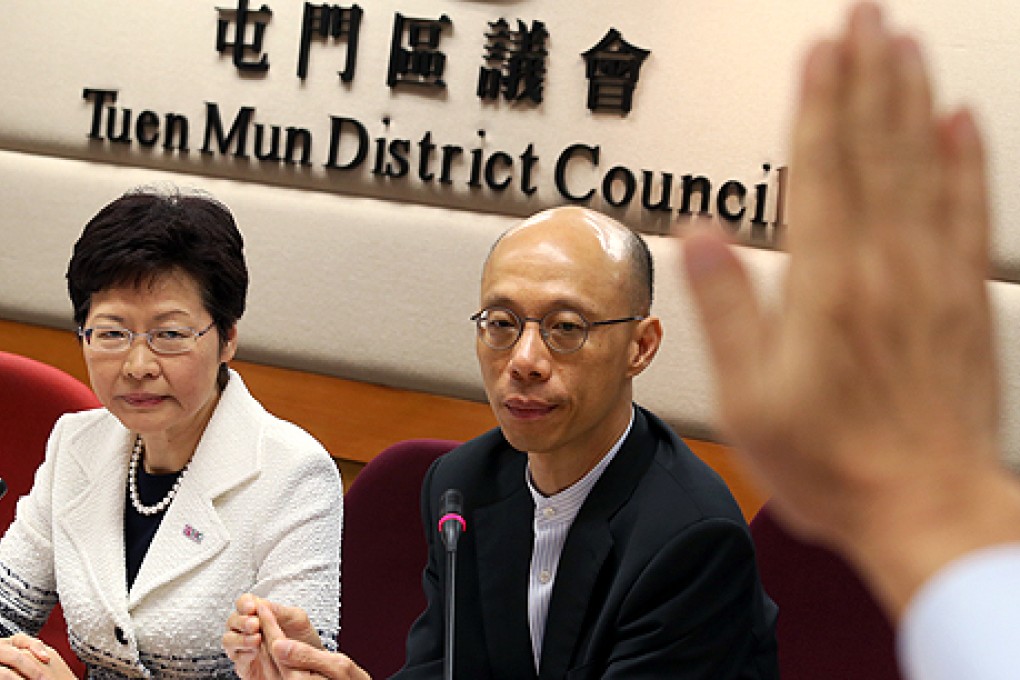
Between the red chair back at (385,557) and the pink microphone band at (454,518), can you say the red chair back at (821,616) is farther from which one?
the pink microphone band at (454,518)

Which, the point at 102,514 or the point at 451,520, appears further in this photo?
the point at 102,514

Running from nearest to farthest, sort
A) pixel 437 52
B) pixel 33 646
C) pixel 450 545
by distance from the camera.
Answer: pixel 450 545
pixel 33 646
pixel 437 52

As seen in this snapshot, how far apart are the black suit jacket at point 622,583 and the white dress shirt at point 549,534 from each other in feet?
0.05

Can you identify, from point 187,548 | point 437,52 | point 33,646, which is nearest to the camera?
point 33,646

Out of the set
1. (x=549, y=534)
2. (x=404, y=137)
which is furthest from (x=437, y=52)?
(x=549, y=534)

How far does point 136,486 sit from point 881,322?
2.04 m

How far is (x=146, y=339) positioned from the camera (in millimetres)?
2156

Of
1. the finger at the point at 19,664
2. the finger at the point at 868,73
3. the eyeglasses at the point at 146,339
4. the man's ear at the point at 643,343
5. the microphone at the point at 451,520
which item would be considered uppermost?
the finger at the point at 868,73

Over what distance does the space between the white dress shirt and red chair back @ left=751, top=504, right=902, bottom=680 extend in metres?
0.48

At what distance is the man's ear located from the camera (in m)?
1.91

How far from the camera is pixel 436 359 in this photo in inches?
130

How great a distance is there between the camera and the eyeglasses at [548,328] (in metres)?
1.85

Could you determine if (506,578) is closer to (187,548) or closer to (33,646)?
(187,548)

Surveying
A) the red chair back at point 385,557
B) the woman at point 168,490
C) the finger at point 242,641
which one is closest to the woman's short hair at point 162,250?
the woman at point 168,490
